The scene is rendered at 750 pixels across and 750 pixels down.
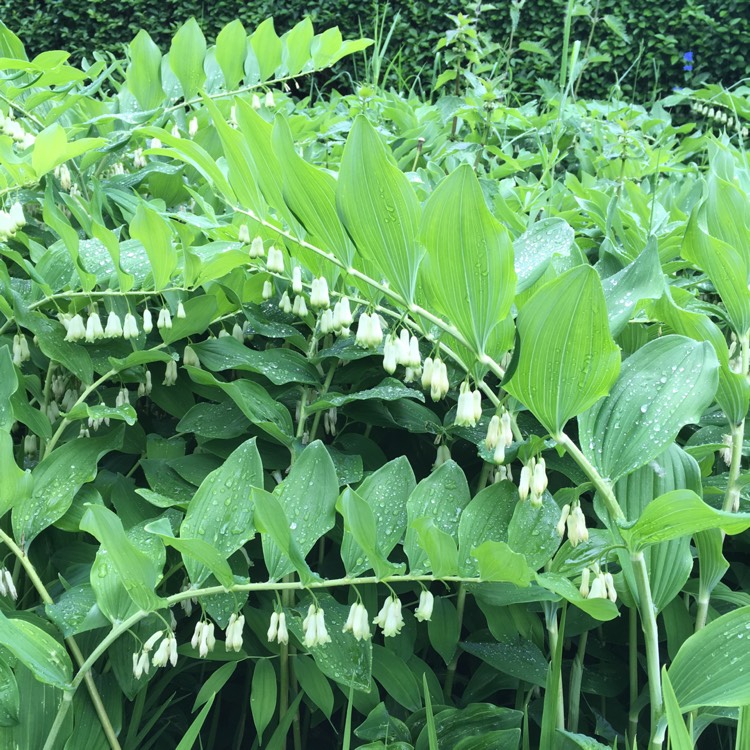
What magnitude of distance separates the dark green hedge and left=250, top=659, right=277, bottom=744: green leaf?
20.4 feet

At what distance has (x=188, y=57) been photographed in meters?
2.14

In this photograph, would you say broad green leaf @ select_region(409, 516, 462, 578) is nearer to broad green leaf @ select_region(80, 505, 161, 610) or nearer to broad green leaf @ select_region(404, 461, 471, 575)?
broad green leaf @ select_region(404, 461, 471, 575)

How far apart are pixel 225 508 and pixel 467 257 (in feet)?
1.80

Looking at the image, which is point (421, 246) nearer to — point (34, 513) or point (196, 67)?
point (34, 513)

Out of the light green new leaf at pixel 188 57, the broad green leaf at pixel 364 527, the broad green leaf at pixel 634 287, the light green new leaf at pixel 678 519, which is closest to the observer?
the light green new leaf at pixel 678 519

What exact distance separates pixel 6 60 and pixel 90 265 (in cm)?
67

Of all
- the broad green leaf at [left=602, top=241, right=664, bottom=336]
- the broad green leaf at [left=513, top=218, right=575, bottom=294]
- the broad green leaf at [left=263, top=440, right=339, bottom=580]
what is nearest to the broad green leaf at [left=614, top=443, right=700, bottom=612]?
the broad green leaf at [left=602, top=241, right=664, bottom=336]

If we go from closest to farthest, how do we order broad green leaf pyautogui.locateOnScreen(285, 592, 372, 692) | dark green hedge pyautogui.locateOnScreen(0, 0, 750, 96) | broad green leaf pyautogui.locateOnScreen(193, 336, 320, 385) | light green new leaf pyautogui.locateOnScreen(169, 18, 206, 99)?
broad green leaf pyautogui.locateOnScreen(285, 592, 372, 692)
broad green leaf pyautogui.locateOnScreen(193, 336, 320, 385)
light green new leaf pyautogui.locateOnScreen(169, 18, 206, 99)
dark green hedge pyautogui.locateOnScreen(0, 0, 750, 96)

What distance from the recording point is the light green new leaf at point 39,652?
41.6 inches

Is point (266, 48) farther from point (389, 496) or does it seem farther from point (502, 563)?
point (502, 563)

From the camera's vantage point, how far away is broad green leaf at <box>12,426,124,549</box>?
1.28m

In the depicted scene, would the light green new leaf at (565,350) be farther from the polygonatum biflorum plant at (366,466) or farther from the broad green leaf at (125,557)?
the broad green leaf at (125,557)

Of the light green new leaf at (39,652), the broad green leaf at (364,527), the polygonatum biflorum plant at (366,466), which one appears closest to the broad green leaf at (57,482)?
Answer: the polygonatum biflorum plant at (366,466)

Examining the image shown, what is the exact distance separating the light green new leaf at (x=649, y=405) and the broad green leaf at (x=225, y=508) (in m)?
0.52
